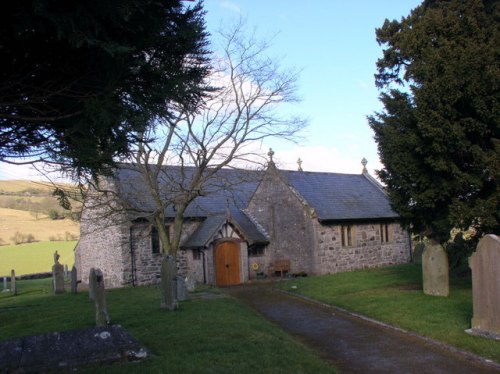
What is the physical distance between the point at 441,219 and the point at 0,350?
1235cm

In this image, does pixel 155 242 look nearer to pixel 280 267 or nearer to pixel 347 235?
pixel 280 267

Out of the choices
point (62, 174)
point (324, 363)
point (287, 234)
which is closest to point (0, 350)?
point (62, 174)

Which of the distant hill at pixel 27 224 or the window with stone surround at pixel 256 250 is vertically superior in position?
the distant hill at pixel 27 224

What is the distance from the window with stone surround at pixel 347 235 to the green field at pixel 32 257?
25876mm

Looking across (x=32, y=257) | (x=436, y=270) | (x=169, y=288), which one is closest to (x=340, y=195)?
(x=436, y=270)

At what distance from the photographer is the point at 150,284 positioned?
1082 inches

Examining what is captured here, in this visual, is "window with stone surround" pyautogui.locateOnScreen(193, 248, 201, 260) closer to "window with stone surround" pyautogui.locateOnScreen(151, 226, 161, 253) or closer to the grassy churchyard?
"window with stone surround" pyautogui.locateOnScreen(151, 226, 161, 253)

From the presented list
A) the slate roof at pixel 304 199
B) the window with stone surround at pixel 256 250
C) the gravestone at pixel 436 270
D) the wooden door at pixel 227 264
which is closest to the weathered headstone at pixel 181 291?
the gravestone at pixel 436 270

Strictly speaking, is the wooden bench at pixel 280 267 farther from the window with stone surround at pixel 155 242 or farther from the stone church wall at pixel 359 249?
the window with stone surround at pixel 155 242

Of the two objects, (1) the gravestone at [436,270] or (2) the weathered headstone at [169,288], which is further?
(1) the gravestone at [436,270]

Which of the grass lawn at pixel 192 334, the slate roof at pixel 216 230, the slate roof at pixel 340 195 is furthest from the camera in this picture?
the slate roof at pixel 340 195

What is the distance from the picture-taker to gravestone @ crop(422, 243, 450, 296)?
48.1 ft

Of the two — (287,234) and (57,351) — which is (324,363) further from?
(287,234)

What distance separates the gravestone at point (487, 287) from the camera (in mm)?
9461
